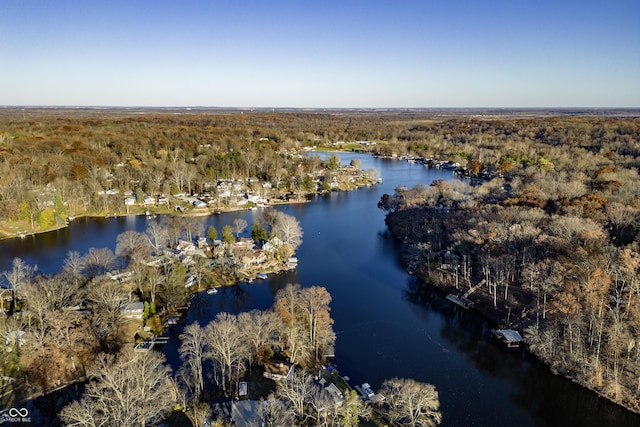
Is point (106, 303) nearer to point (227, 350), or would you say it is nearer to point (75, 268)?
point (75, 268)

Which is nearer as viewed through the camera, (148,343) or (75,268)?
(148,343)

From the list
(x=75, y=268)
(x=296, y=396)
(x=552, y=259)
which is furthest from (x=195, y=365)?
(x=552, y=259)

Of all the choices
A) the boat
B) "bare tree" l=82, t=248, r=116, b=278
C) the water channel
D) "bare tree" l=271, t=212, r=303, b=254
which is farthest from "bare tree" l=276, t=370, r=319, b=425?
"bare tree" l=271, t=212, r=303, b=254

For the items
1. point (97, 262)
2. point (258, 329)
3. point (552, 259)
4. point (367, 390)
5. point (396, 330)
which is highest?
point (552, 259)

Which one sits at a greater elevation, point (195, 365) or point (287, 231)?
point (287, 231)

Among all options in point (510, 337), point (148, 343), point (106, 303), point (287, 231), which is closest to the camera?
point (148, 343)

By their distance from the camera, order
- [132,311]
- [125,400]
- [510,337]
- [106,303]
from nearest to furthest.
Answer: [125,400]
[106,303]
[510,337]
[132,311]
